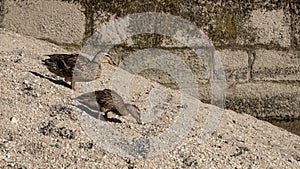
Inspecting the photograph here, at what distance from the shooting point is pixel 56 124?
5219mm

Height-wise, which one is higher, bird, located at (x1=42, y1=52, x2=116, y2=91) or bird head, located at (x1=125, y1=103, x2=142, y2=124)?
bird, located at (x1=42, y1=52, x2=116, y2=91)

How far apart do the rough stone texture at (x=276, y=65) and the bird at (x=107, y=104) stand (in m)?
Result: 1.67

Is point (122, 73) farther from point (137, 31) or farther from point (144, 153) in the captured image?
point (144, 153)

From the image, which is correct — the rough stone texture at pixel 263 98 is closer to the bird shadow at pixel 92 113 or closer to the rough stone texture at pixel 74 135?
the rough stone texture at pixel 74 135

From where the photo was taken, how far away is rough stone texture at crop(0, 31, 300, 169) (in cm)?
484

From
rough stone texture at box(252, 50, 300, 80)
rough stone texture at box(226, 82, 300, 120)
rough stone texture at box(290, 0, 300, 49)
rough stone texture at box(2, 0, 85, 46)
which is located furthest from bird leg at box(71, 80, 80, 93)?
rough stone texture at box(290, 0, 300, 49)

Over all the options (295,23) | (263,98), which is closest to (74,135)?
(263,98)

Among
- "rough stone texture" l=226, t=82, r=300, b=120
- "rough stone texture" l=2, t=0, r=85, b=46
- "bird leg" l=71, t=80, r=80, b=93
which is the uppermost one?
"rough stone texture" l=2, t=0, r=85, b=46

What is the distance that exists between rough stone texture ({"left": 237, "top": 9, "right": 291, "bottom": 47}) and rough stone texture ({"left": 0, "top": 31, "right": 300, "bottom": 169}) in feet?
2.69

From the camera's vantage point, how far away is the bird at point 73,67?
19.6 feet

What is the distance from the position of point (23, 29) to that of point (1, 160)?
2.40 m

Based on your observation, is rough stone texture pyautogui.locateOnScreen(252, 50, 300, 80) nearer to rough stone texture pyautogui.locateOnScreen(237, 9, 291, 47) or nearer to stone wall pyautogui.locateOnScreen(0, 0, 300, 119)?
stone wall pyautogui.locateOnScreen(0, 0, 300, 119)

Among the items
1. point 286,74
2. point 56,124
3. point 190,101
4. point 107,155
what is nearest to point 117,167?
point 107,155

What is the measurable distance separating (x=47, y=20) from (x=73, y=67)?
952 millimetres
